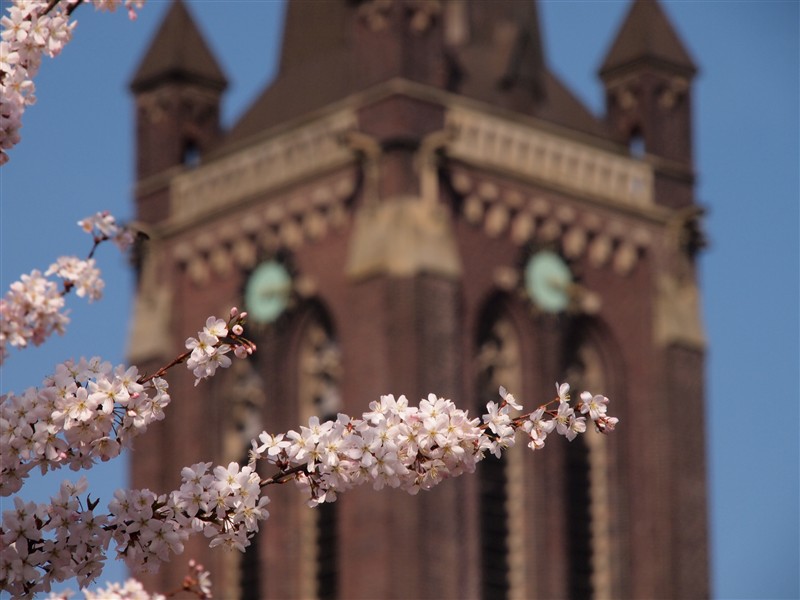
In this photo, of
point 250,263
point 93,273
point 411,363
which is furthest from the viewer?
point 250,263

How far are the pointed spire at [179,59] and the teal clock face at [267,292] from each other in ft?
17.2

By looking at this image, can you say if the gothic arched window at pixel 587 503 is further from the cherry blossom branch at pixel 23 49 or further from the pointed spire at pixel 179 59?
the cherry blossom branch at pixel 23 49

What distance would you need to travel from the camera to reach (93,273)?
1361 cm

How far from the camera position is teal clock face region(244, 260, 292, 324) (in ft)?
203

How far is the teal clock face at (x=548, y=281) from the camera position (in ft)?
203

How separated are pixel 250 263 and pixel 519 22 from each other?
7424 millimetres

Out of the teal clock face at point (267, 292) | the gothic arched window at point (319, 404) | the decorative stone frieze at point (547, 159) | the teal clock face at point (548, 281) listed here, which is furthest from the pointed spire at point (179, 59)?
the teal clock face at point (548, 281)

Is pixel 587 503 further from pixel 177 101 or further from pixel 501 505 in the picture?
pixel 177 101

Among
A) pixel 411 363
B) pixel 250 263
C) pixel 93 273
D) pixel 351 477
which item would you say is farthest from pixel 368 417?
pixel 250 263

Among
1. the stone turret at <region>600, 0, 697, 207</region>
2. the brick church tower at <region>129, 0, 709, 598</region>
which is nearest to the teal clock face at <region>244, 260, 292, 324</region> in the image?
the brick church tower at <region>129, 0, 709, 598</region>

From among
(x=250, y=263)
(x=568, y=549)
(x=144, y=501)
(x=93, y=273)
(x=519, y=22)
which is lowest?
(x=144, y=501)

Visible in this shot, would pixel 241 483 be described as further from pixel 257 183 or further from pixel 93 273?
pixel 257 183

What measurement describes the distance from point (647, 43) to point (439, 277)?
340 inches

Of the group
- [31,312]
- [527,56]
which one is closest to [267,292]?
[527,56]
